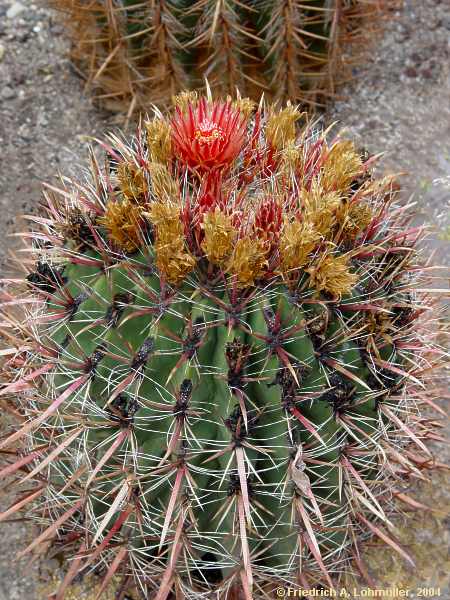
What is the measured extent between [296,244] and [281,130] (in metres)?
0.42

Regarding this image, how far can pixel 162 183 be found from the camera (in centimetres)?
171

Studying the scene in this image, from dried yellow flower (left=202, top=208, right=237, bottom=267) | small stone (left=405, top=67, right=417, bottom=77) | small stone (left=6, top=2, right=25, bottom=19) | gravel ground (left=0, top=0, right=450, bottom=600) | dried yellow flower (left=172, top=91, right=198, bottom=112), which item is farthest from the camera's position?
small stone (left=6, top=2, right=25, bottom=19)

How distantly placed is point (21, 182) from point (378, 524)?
2.21 m

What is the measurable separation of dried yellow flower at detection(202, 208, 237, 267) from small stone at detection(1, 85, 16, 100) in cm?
252

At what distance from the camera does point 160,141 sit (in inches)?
70.7

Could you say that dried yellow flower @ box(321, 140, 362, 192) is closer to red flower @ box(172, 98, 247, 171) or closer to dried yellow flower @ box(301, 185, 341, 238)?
dried yellow flower @ box(301, 185, 341, 238)

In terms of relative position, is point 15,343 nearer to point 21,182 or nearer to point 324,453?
point 324,453

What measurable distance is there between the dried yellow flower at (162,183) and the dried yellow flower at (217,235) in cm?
13

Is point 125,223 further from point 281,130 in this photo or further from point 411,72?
point 411,72

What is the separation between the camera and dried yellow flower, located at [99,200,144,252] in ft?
5.69

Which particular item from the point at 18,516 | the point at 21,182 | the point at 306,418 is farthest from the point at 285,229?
the point at 21,182

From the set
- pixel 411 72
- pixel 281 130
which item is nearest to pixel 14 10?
pixel 411 72

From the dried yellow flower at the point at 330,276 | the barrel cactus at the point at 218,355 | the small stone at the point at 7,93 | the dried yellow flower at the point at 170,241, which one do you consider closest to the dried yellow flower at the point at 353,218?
the barrel cactus at the point at 218,355

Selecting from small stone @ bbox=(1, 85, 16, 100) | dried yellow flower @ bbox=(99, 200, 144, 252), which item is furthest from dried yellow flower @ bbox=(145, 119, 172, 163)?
small stone @ bbox=(1, 85, 16, 100)
